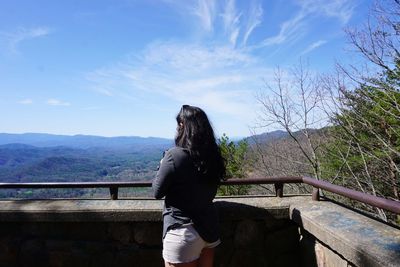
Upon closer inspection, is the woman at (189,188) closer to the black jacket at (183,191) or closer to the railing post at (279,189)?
the black jacket at (183,191)

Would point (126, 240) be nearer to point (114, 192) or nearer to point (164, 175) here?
point (114, 192)

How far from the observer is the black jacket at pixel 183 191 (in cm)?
219

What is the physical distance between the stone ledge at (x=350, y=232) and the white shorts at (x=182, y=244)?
0.92 m

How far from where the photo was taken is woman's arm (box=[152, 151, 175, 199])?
2.18 metres

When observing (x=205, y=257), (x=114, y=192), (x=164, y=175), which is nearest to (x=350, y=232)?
(x=205, y=257)

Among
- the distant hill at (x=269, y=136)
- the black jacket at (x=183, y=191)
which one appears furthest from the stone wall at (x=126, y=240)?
the distant hill at (x=269, y=136)

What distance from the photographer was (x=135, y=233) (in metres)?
3.25

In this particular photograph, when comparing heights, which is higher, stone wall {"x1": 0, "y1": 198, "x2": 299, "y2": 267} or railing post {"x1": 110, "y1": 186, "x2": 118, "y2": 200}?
railing post {"x1": 110, "y1": 186, "x2": 118, "y2": 200}

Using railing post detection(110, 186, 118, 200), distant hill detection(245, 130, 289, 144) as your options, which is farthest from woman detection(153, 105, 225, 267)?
distant hill detection(245, 130, 289, 144)

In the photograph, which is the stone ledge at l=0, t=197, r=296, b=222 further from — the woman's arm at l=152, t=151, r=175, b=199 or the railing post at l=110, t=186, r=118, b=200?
the woman's arm at l=152, t=151, r=175, b=199

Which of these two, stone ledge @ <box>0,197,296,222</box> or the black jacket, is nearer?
the black jacket

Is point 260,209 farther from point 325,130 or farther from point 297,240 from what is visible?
point 325,130

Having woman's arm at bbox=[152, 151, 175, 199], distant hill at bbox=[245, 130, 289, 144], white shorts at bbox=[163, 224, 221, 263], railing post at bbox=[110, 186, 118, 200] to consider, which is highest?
distant hill at bbox=[245, 130, 289, 144]

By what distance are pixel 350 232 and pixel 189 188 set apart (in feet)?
3.65
